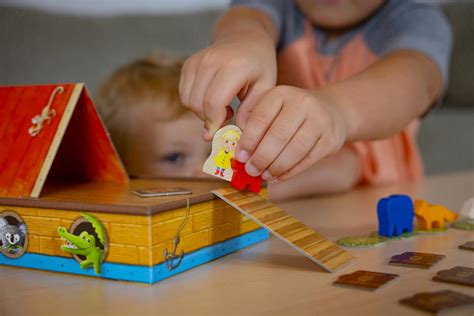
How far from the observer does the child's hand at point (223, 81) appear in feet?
1.79

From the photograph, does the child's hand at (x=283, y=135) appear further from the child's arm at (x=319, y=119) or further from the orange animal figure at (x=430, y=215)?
the orange animal figure at (x=430, y=215)

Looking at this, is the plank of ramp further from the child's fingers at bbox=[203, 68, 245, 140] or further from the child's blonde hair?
the child's blonde hair

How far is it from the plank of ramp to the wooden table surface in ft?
0.04

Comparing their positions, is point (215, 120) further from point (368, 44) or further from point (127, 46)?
point (127, 46)

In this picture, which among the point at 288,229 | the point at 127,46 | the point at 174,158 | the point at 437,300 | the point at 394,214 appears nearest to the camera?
the point at 437,300

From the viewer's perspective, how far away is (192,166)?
3.18 feet

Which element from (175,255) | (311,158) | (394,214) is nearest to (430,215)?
(394,214)

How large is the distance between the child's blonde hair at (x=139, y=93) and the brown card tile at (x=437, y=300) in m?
0.50

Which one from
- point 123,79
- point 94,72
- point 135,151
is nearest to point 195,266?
point 135,151

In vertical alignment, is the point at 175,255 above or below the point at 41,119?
below

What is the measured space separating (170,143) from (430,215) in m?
0.46

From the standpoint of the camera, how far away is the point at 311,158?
0.54m

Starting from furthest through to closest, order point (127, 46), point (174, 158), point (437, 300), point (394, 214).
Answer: point (127, 46)
point (174, 158)
point (394, 214)
point (437, 300)

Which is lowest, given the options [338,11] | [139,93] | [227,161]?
[227,161]
